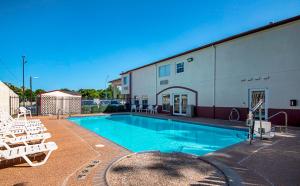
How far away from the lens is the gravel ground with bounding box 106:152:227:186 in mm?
3432

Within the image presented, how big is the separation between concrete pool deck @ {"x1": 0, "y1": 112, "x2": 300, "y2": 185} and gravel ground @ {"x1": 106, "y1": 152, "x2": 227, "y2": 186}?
34 cm

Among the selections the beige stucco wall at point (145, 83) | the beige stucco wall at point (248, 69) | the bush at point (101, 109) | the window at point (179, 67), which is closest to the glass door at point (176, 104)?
the beige stucco wall at point (248, 69)

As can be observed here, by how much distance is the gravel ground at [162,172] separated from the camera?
3.43 meters

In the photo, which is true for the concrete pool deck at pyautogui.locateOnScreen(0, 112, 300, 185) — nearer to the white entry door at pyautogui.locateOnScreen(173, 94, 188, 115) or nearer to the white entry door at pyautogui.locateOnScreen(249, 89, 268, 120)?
the white entry door at pyautogui.locateOnScreen(249, 89, 268, 120)

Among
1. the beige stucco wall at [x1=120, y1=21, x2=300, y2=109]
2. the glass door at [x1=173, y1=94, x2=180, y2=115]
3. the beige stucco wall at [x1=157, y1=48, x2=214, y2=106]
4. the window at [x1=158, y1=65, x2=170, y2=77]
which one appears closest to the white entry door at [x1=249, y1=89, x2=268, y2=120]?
the beige stucco wall at [x1=120, y1=21, x2=300, y2=109]

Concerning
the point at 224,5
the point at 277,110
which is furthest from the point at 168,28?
the point at 277,110

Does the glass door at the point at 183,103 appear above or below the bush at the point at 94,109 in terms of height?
above

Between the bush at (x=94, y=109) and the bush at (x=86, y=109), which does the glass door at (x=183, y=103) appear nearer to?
the bush at (x=94, y=109)

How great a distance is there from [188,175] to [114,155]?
2.27 meters

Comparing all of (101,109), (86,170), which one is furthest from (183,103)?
(86,170)

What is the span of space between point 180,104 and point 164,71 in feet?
13.7

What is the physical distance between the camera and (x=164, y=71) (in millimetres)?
19359

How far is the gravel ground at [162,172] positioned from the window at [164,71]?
14556mm

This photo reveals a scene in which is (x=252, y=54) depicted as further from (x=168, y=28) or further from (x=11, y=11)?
(x=11, y=11)
